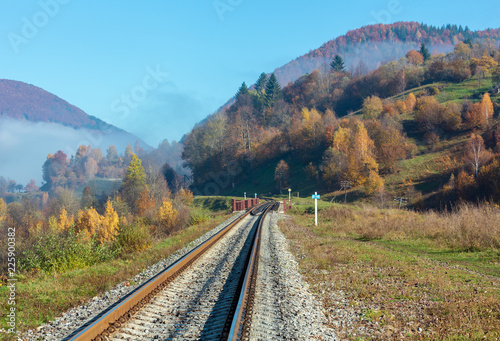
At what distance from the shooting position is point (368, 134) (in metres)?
84.9

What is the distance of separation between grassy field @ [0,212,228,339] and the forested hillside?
57.5 metres

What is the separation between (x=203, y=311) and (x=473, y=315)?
17.3ft

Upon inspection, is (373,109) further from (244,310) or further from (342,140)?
(244,310)

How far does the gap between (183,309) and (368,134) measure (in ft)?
285

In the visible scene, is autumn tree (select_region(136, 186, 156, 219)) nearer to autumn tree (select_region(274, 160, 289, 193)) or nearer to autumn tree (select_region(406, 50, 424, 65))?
autumn tree (select_region(274, 160, 289, 193))

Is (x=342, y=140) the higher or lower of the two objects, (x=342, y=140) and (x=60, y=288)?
the higher

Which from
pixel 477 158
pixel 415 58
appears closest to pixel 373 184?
pixel 477 158

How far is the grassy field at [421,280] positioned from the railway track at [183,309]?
77.0 inches

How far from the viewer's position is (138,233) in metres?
14.7

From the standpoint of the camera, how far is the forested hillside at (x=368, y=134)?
6638 centimetres

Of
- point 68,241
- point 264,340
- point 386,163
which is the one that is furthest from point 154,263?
point 386,163

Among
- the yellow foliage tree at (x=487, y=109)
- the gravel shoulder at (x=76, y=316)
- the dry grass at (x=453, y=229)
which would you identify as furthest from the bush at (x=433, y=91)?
the gravel shoulder at (x=76, y=316)

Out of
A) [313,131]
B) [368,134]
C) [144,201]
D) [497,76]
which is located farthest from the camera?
[497,76]

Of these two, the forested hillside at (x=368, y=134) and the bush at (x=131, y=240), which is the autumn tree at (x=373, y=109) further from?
the bush at (x=131, y=240)
